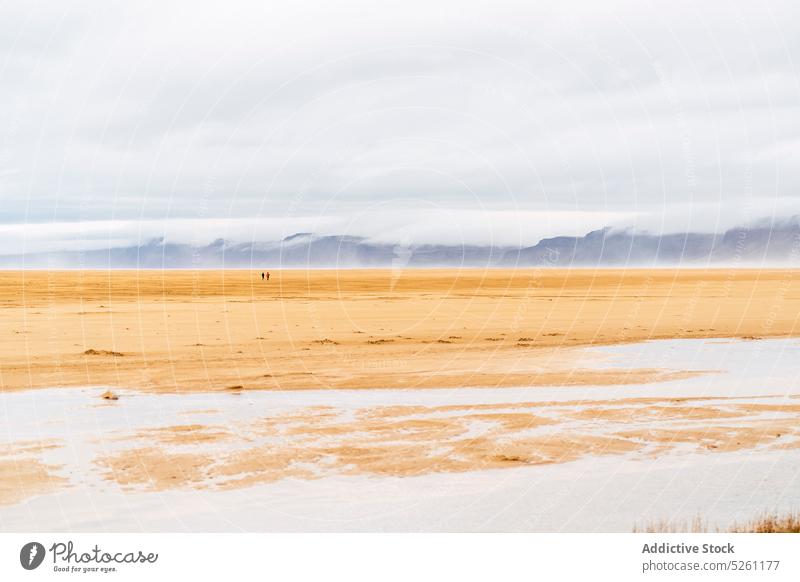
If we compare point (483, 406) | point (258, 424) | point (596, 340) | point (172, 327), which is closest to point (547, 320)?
point (596, 340)

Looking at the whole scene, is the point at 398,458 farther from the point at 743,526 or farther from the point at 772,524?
the point at 772,524

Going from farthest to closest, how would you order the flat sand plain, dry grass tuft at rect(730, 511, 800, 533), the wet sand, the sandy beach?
1. the flat sand plain
2. the sandy beach
3. the wet sand
4. dry grass tuft at rect(730, 511, 800, 533)

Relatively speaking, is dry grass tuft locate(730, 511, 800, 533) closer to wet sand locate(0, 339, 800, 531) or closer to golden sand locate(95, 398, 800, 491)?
wet sand locate(0, 339, 800, 531)

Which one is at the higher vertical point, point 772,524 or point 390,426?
point 390,426

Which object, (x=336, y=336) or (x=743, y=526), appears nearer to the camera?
(x=743, y=526)

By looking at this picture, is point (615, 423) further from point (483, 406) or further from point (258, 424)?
point (258, 424)

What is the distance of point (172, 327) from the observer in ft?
174

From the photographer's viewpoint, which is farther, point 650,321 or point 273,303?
point 273,303

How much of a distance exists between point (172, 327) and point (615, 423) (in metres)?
34.6

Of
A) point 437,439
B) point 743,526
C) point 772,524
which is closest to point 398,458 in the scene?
point 437,439

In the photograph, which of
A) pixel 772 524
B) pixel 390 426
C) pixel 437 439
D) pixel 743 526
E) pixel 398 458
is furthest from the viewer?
pixel 390 426

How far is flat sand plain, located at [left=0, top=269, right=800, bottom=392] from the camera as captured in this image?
3400 cm

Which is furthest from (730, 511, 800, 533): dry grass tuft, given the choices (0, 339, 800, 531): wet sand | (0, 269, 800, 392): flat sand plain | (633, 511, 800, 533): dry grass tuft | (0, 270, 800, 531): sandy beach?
(0, 269, 800, 392): flat sand plain

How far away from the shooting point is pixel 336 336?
166ft
